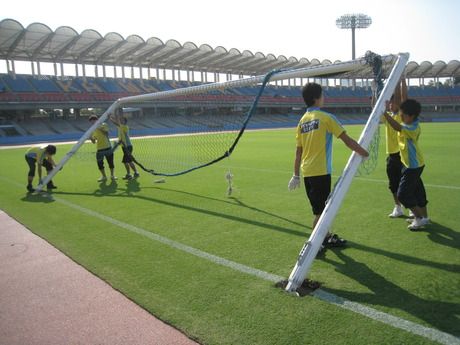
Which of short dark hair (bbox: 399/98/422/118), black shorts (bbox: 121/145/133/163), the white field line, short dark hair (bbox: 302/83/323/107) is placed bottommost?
the white field line

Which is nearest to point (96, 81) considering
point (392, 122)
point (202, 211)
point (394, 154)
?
point (202, 211)

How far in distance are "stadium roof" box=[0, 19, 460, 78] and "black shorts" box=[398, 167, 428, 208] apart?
1551 inches

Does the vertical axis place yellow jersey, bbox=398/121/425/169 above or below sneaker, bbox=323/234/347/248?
above

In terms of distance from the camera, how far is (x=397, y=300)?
3.16 metres

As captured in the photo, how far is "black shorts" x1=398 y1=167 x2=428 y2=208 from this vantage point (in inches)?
191

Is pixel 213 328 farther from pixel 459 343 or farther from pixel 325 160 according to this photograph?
pixel 325 160

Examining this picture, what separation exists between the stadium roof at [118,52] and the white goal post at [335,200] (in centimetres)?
3934

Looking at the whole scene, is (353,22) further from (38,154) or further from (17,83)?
(38,154)

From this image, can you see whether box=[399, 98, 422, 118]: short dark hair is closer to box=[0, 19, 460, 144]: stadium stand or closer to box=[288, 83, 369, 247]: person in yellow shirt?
box=[288, 83, 369, 247]: person in yellow shirt

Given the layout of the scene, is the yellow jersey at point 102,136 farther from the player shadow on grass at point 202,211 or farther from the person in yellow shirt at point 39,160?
the player shadow on grass at point 202,211

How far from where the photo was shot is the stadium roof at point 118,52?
36.8m

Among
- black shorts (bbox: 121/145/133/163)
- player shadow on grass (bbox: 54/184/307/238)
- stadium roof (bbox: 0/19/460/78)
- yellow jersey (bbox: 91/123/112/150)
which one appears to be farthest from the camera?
stadium roof (bbox: 0/19/460/78)

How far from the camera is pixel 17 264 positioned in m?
4.52

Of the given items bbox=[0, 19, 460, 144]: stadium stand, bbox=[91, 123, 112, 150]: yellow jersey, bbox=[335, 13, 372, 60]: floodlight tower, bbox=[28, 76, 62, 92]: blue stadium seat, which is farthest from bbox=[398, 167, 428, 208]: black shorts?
bbox=[335, 13, 372, 60]: floodlight tower
